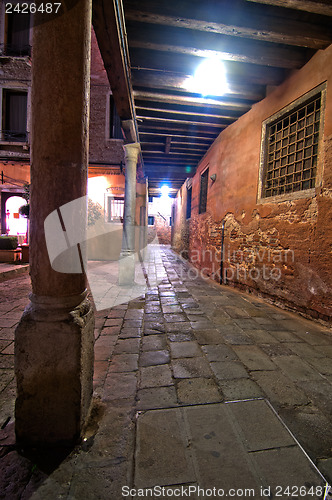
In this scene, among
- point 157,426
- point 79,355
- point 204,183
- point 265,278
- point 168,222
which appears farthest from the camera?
point 168,222

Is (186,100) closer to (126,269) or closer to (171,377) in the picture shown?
(126,269)

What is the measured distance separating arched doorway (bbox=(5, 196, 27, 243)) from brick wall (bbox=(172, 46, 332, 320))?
37.0 feet

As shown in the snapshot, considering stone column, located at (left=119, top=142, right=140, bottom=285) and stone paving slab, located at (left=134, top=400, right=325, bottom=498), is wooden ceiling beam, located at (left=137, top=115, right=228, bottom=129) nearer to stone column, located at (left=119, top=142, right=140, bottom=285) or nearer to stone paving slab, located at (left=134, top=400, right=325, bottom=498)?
stone column, located at (left=119, top=142, right=140, bottom=285)

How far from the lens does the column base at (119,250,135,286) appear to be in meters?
5.62

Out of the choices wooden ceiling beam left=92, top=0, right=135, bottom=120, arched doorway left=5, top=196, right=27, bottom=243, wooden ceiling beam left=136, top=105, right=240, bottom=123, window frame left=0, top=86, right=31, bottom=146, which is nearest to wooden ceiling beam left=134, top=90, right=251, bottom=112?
wooden ceiling beam left=136, top=105, right=240, bottom=123

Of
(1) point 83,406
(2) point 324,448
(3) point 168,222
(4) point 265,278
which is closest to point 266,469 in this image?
(2) point 324,448

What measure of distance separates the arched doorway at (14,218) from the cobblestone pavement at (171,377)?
10909 millimetres

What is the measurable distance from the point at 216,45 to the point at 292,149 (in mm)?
2118

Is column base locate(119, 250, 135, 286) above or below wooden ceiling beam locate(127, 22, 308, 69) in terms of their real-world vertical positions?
below

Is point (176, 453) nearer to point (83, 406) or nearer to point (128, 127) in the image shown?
point (83, 406)

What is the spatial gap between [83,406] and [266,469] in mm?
1078

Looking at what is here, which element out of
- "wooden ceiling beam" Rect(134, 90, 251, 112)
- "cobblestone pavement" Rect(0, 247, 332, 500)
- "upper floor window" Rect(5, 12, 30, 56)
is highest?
"upper floor window" Rect(5, 12, 30, 56)

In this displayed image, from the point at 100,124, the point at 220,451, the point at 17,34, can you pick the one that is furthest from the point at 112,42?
the point at 17,34

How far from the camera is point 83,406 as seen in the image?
4.65 ft
